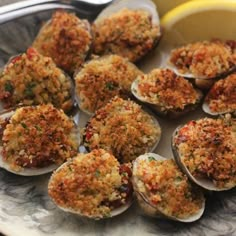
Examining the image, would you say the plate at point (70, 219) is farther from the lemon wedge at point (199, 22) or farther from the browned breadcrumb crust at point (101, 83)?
the lemon wedge at point (199, 22)

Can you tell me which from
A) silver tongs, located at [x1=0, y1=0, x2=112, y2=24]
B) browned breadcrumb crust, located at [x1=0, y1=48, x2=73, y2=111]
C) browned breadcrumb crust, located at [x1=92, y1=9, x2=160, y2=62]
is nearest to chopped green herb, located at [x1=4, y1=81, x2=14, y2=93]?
browned breadcrumb crust, located at [x1=0, y1=48, x2=73, y2=111]

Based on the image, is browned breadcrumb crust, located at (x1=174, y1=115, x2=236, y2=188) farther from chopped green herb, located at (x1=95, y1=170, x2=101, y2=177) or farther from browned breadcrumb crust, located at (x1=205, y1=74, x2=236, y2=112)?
chopped green herb, located at (x1=95, y1=170, x2=101, y2=177)

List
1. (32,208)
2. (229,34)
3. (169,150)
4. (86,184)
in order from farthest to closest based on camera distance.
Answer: (229,34)
(169,150)
(32,208)
(86,184)

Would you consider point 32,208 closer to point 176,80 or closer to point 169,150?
point 169,150

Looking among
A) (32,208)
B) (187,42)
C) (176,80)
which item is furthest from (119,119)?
(187,42)

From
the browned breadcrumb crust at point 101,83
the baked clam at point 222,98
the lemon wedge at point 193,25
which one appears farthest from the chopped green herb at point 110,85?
the baked clam at point 222,98
